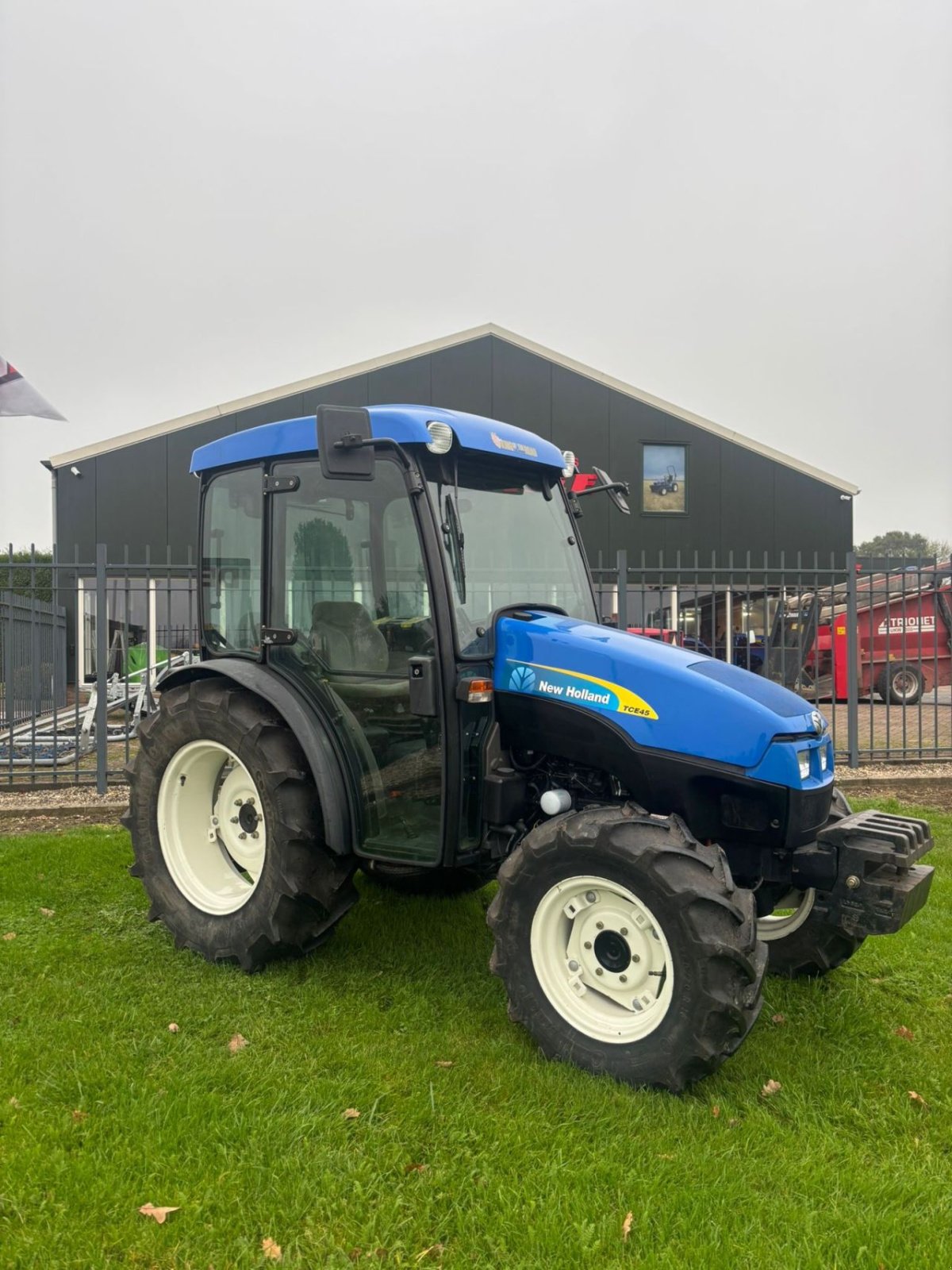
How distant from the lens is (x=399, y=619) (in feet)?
11.6

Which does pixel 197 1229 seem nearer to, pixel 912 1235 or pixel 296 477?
pixel 912 1235

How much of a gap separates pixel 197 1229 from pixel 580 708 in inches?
75.8

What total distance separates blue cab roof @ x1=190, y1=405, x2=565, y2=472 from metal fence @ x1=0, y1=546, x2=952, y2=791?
1.04m

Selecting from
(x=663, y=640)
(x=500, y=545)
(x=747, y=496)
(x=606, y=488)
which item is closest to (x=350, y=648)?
(x=500, y=545)

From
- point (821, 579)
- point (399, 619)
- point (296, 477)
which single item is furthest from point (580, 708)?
point (821, 579)

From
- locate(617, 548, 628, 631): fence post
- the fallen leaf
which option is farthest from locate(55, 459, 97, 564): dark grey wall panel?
the fallen leaf

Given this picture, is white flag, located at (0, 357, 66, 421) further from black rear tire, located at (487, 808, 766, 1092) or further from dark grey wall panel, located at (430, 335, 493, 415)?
dark grey wall panel, located at (430, 335, 493, 415)

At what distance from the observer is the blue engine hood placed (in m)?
3.01

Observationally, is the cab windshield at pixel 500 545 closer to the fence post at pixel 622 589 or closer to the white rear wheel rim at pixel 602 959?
the white rear wheel rim at pixel 602 959

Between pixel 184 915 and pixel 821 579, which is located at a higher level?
pixel 821 579

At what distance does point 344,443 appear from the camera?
10.6ft

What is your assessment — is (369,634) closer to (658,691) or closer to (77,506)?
(658,691)

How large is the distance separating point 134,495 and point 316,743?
15260mm

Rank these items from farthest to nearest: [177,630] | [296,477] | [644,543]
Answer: [644,543], [177,630], [296,477]
